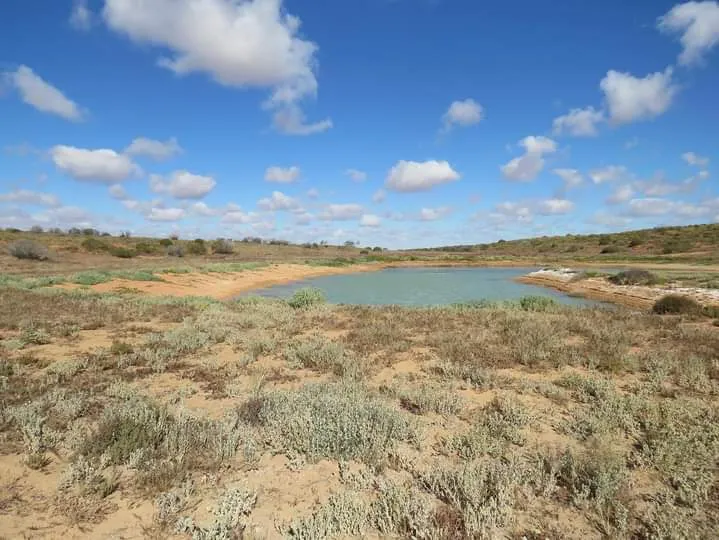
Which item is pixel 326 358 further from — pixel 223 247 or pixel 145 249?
pixel 223 247

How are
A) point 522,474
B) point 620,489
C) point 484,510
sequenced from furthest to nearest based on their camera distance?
point 522,474
point 620,489
point 484,510

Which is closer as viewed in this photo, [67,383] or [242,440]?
[242,440]

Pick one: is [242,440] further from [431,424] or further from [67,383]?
[67,383]

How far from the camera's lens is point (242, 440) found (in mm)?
5016

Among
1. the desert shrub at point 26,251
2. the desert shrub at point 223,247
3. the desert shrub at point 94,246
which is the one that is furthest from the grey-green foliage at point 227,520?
the desert shrub at point 223,247

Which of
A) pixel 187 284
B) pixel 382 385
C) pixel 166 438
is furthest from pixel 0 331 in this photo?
pixel 187 284

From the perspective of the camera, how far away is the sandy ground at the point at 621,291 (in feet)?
63.1

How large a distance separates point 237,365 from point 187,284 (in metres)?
23.1

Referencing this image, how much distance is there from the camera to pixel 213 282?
106ft

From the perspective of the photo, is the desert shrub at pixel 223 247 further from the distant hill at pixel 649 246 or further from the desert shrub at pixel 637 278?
the distant hill at pixel 649 246

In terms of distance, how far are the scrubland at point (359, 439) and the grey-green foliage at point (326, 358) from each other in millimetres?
55

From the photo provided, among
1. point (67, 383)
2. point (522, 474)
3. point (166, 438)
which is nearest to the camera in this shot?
point (522, 474)

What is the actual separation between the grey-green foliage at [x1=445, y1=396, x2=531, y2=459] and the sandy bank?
22.6 metres

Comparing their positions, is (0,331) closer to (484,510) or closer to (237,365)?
(237,365)
